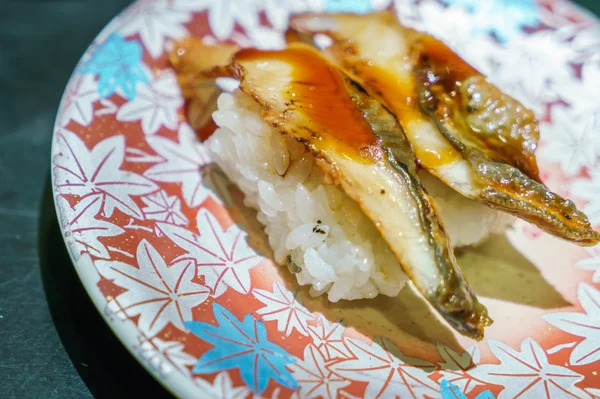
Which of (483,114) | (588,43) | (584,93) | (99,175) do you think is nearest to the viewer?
(99,175)

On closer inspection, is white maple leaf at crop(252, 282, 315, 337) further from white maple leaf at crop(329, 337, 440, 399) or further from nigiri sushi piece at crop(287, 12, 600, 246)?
nigiri sushi piece at crop(287, 12, 600, 246)

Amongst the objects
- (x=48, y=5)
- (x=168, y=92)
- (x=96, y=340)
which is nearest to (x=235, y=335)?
(x=96, y=340)

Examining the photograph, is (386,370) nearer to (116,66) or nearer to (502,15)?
(116,66)

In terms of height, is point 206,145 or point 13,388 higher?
point 206,145

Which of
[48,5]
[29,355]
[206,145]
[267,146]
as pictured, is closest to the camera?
[29,355]

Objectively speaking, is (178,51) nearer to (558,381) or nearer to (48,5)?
(48,5)

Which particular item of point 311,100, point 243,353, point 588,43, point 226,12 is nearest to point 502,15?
point 588,43
